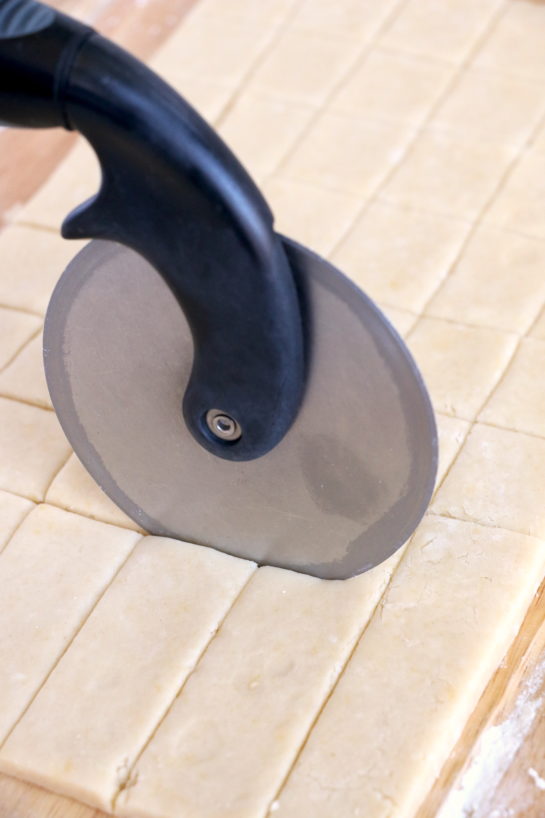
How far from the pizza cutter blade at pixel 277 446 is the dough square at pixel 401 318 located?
0.45 meters

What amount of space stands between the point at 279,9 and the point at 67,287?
129 centimetres

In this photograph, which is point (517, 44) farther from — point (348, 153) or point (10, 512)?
point (10, 512)

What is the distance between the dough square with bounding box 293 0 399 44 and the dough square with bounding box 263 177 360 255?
482mm

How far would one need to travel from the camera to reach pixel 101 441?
124cm

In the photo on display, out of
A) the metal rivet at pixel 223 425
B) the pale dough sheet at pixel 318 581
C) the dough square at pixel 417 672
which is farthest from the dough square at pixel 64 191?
the dough square at pixel 417 672

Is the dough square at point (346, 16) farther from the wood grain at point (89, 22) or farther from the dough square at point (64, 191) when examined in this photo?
the dough square at point (64, 191)

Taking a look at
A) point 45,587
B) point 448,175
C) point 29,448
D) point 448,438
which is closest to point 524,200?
point 448,175

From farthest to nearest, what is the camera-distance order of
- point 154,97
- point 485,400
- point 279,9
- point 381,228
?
1. point 279,9
2. point 381,228
3. point 485,400
4. point 154,97

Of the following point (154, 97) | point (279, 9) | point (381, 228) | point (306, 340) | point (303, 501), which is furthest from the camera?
point (279, 9)

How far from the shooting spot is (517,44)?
2076 millimetres

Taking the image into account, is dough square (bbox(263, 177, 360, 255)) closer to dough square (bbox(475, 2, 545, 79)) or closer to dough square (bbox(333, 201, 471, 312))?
dough square (bbox(333, 201, 471, 312))

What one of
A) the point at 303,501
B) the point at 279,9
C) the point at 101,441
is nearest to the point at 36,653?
the point at 101,441

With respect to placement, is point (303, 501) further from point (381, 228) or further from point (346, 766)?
point (381, 228)

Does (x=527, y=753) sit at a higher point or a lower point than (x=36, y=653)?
lower
